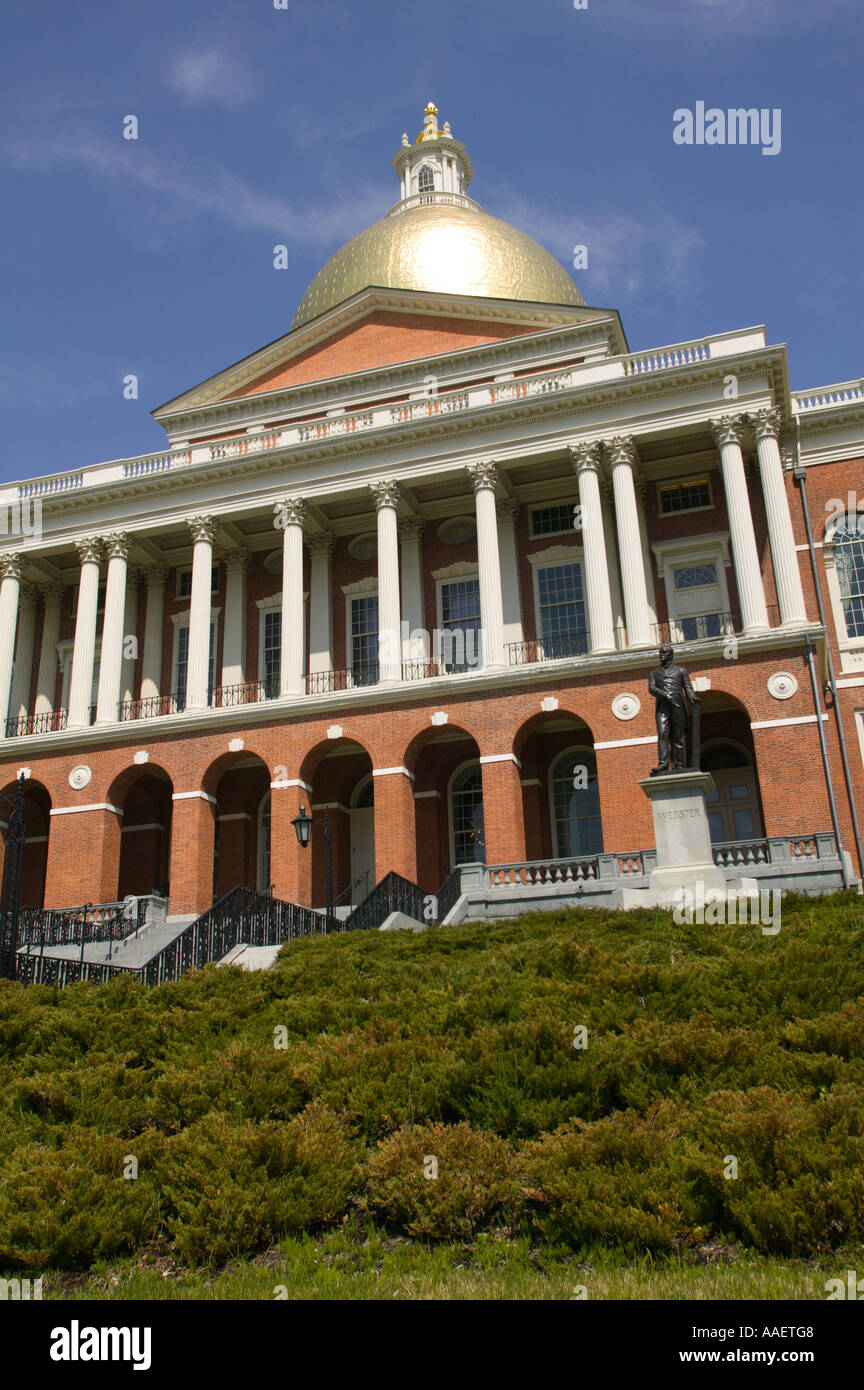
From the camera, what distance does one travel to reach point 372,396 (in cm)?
3859

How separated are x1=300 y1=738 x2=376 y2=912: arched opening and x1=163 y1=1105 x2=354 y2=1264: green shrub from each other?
23.3m

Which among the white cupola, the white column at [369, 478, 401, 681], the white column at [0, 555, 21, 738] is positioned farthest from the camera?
the white cupola

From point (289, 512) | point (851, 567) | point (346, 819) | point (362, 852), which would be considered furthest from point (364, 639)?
point (851, 567)

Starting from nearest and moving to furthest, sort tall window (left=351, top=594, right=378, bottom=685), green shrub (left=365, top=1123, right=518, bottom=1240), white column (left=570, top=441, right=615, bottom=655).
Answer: green shrub (left=365, top=1123, right=518, bottom=1240), white column (left=570, top=441, right=615, bottom=655), tall window (left=351, top=594, right=378, bottom=685)

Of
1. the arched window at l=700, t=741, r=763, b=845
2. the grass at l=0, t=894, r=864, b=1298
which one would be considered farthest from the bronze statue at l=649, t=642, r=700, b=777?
the arched window at l=700, t=741, r=763, b=845

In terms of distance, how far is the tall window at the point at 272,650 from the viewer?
35.5 metres

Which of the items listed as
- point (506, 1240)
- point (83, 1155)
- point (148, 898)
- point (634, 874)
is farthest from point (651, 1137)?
point (148, 898)

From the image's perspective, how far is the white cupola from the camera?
5234cm

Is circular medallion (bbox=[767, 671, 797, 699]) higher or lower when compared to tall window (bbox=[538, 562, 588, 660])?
lower

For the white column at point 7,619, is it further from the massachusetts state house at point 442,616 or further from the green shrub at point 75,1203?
the green shrub at point 75,1203

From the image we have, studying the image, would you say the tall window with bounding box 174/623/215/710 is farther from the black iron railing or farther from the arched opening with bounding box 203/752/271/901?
the black iron railing

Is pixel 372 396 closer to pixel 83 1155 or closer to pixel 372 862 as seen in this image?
pixel 372 862

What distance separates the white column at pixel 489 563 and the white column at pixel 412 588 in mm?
2353

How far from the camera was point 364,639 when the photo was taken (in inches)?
1391
